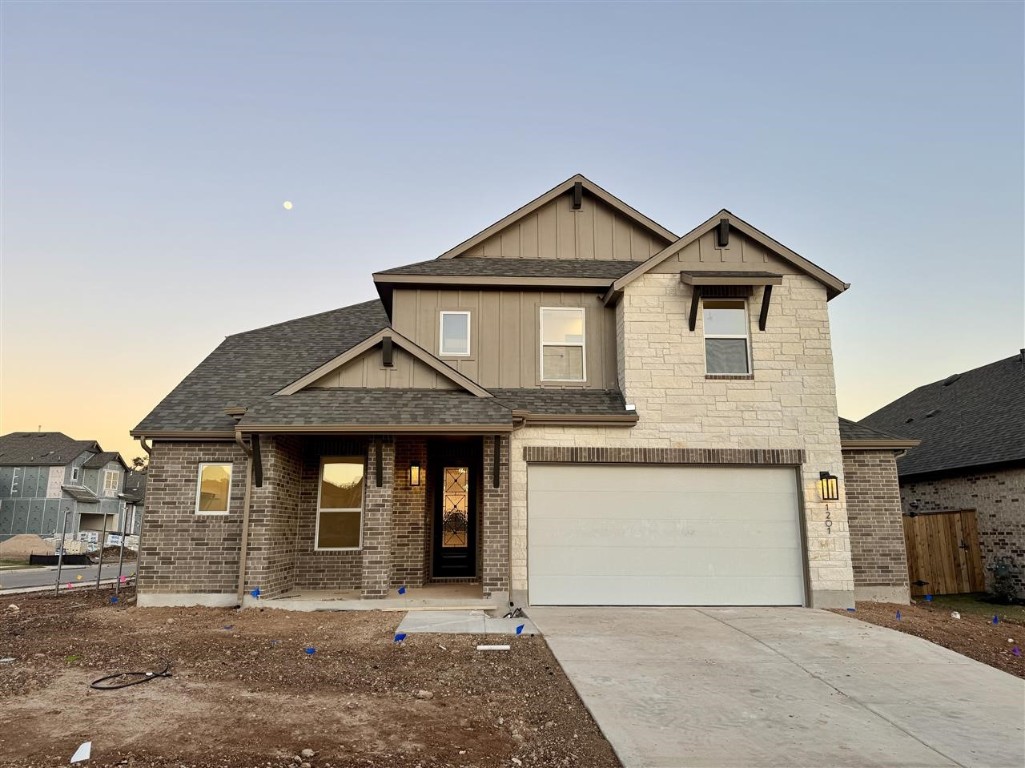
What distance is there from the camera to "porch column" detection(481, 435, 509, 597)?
1046cm

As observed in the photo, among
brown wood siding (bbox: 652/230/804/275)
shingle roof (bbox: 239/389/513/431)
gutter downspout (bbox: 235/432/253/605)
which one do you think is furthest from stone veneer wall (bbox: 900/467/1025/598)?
gutter downspout (bbox: 235/432/253/605)

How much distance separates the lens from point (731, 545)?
1113 centimetres

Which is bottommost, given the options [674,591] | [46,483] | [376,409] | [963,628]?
[963,628]

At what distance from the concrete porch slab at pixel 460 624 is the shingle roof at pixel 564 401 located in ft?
11.7

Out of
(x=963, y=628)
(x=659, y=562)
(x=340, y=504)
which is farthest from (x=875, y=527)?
(x=340, y=504)

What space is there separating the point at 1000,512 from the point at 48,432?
57.0 metres

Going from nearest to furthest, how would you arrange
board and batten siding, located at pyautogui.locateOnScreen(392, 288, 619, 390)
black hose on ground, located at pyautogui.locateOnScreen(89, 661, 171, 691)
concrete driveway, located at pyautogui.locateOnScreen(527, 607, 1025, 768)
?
concrete driveway, located at pyautogui.locateOnScreen(527, 607, 1025, 768)
black hose on ground, located at pyautogui.locateOnScreen(89, 661, 171, 691)
board and batten siding, located at pyautogui.locateOnScreen(392, 288, 619, 390)

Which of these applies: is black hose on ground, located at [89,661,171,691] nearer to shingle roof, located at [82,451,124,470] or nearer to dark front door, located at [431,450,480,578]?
dark front door, located at [431,450,480,578]

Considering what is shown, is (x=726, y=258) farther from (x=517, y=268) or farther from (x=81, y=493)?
(x=81, y=493)

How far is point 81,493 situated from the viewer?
148ft

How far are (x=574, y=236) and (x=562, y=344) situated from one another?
2.72 metres

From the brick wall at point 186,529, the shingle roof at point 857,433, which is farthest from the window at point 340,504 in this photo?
the shingle roof at point 857,433

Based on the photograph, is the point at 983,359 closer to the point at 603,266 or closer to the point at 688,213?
the point at 688,213

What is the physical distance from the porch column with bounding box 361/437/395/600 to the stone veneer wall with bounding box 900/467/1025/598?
42.4 feet
